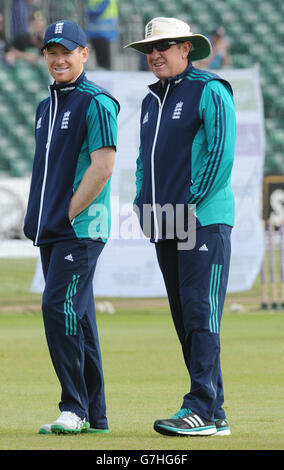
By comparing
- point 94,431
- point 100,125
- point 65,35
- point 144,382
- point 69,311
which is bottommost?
point 144,382

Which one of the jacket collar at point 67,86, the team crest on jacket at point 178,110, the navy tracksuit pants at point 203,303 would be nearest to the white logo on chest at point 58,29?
the jacket collar at point 67,86

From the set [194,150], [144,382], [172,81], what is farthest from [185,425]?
[144,382]

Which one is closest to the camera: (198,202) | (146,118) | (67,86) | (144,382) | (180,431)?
(180,431)

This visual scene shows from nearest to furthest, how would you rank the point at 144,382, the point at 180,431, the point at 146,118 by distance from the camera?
the point at 180,431, the point at 146,118, the point at 144,382

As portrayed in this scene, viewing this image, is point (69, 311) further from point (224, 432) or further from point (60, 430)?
point (224, 432)

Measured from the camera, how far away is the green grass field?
208 inches

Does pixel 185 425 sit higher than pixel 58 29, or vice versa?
pixel 58 29

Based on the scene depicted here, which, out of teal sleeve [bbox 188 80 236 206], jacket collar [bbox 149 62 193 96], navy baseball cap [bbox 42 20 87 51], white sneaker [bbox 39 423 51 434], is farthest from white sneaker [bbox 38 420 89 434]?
navy baseball cap [bbox 42 20 87 51]

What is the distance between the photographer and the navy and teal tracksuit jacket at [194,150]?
214 inches

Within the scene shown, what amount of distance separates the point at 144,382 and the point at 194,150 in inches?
123

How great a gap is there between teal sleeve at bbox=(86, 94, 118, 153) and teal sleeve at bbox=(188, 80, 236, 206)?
42 centimetres

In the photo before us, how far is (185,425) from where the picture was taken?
5348 mm
